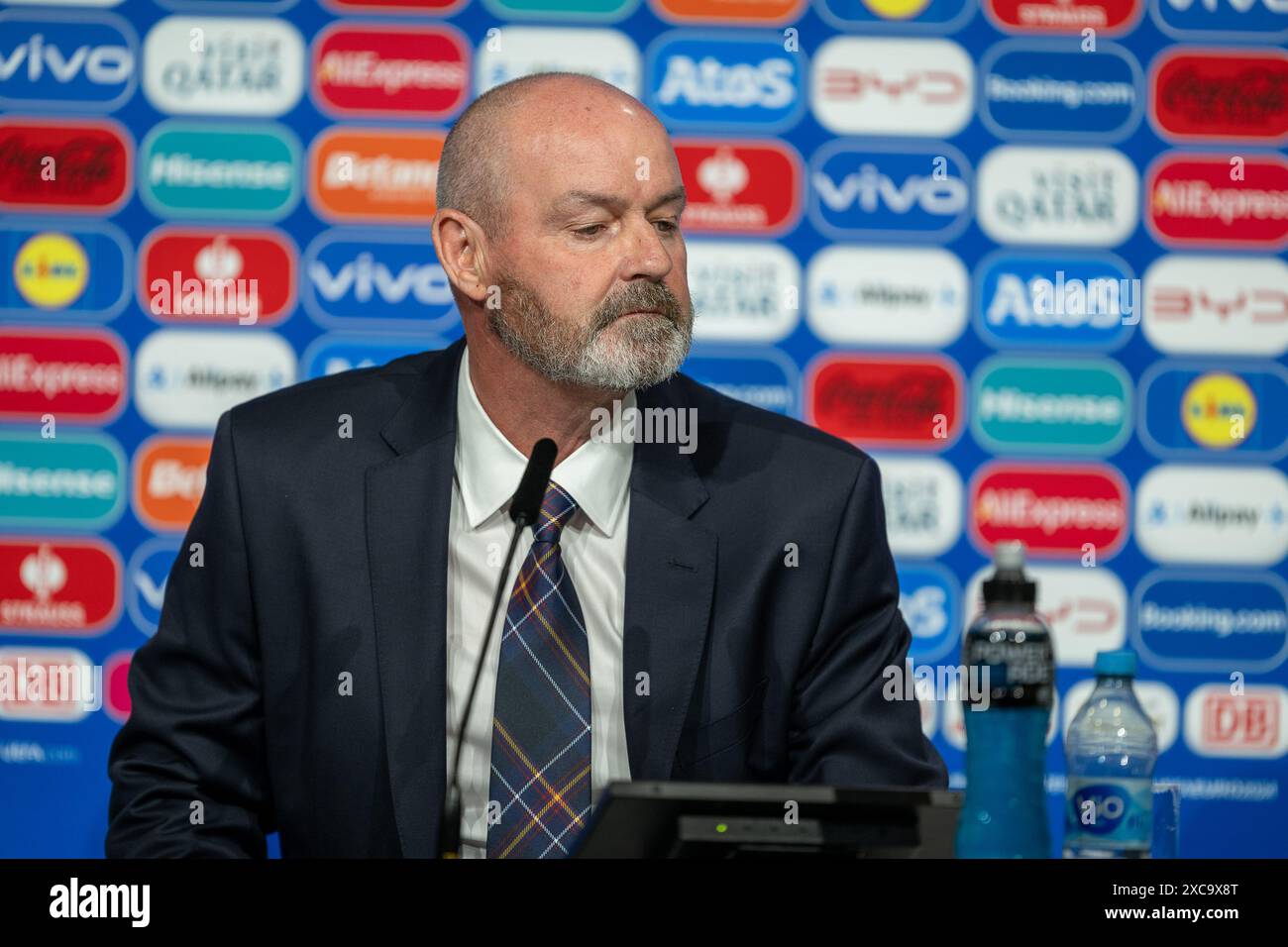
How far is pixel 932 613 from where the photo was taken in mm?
3285

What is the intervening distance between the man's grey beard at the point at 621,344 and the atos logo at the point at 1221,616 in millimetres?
1660

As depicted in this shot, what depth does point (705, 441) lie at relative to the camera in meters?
2.22

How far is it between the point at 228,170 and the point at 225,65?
0.76 feet

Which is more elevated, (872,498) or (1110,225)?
(1110,225)

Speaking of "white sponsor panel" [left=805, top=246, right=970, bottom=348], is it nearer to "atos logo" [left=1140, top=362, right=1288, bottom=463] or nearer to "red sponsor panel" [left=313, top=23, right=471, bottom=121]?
"atos logo" [left=1140, top=362, right=1288, bottom=463]

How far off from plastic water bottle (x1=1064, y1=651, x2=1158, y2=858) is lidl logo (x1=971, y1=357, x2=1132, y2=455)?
184 centimetres

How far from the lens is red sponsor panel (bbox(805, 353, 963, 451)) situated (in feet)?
10.8

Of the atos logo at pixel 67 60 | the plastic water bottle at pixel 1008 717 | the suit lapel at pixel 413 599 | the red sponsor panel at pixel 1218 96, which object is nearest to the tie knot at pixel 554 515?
the suit lapel at pixel 413 599

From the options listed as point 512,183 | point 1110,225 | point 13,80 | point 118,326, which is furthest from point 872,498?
point 13,80

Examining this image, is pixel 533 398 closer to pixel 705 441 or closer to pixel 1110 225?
pixel 705 441

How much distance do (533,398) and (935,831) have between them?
3.62 ft

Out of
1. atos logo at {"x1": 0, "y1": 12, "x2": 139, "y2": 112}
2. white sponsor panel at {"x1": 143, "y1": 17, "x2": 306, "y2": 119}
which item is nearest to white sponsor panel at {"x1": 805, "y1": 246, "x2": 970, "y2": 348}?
white sponsor panel at {"x1": 143, "y1": 17, "x2": 306, "y2": 119}

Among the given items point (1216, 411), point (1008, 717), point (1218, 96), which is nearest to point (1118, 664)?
point (1008, 717)
